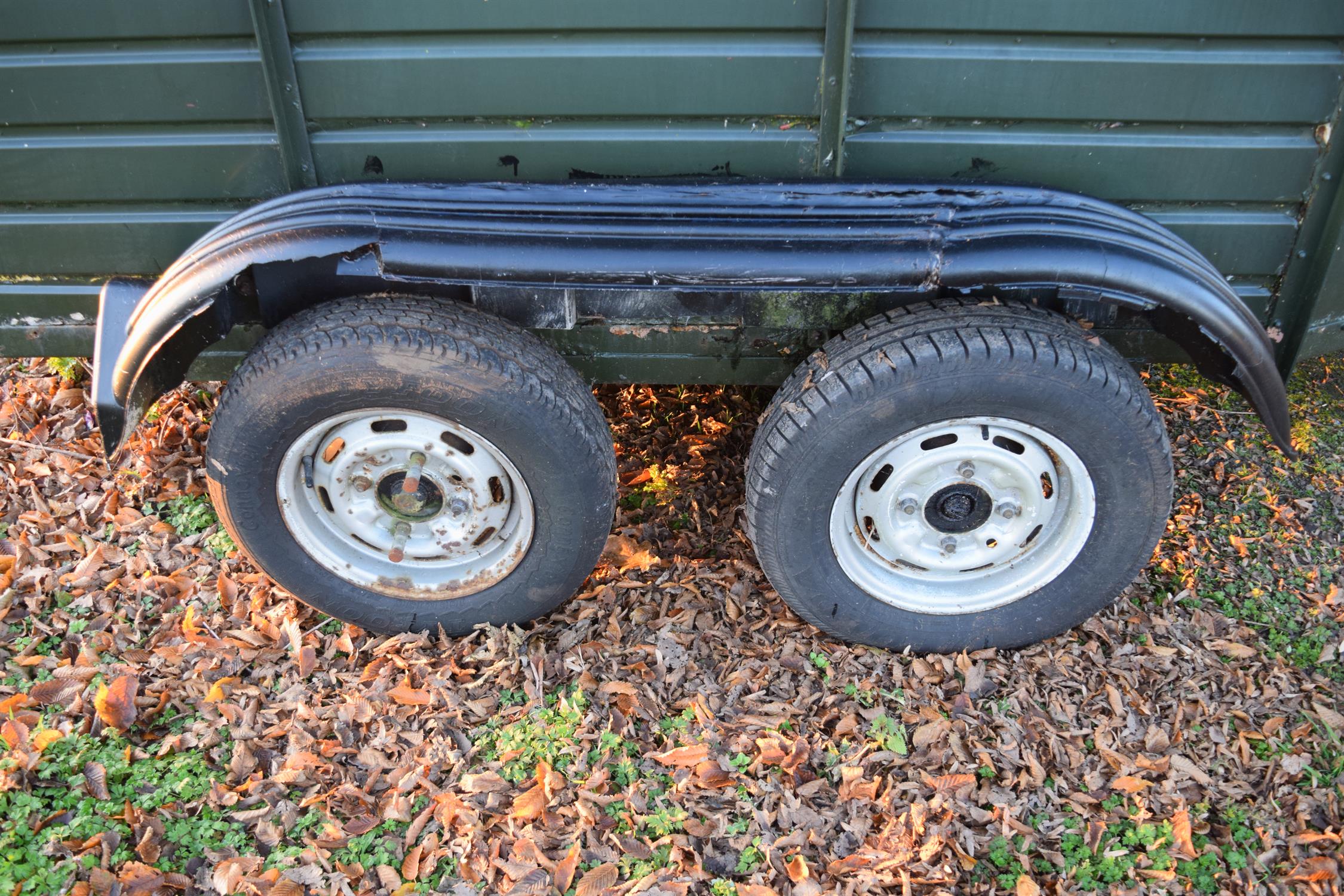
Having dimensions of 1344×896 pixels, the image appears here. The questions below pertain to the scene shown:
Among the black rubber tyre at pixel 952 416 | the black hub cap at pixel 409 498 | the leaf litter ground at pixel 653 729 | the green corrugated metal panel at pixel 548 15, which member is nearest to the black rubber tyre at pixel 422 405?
the black hub cap at pixel 409 498

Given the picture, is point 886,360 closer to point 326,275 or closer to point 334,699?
point 326,275

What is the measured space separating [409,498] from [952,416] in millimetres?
1721

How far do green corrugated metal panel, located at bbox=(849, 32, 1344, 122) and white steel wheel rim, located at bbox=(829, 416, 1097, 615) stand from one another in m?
0.90

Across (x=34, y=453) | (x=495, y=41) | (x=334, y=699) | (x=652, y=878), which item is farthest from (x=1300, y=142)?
(x=34, y=453)

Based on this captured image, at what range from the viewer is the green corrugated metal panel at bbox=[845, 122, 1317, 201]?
2691 millimetres

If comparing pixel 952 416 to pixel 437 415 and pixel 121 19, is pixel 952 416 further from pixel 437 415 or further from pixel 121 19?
pixel 121 19

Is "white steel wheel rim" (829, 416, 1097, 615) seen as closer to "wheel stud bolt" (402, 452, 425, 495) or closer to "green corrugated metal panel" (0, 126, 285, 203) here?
"wheel stud bolt" (402, 452, 425, 495)

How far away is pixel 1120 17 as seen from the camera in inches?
99.3

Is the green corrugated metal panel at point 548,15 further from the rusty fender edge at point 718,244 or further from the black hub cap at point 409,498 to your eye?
the black hub cap at point 409,498

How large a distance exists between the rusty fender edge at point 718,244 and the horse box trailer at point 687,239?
1cm

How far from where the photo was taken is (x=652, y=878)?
103 inches

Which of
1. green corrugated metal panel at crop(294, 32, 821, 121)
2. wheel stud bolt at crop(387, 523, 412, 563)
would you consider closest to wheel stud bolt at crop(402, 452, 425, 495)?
wheel stud bolt at crop(387, 523, 412, 563)

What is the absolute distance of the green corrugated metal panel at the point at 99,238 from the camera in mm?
2887

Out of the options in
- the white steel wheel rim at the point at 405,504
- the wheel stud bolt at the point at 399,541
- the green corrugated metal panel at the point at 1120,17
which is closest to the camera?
the green corrugated metal panel at the point at 1120,17
